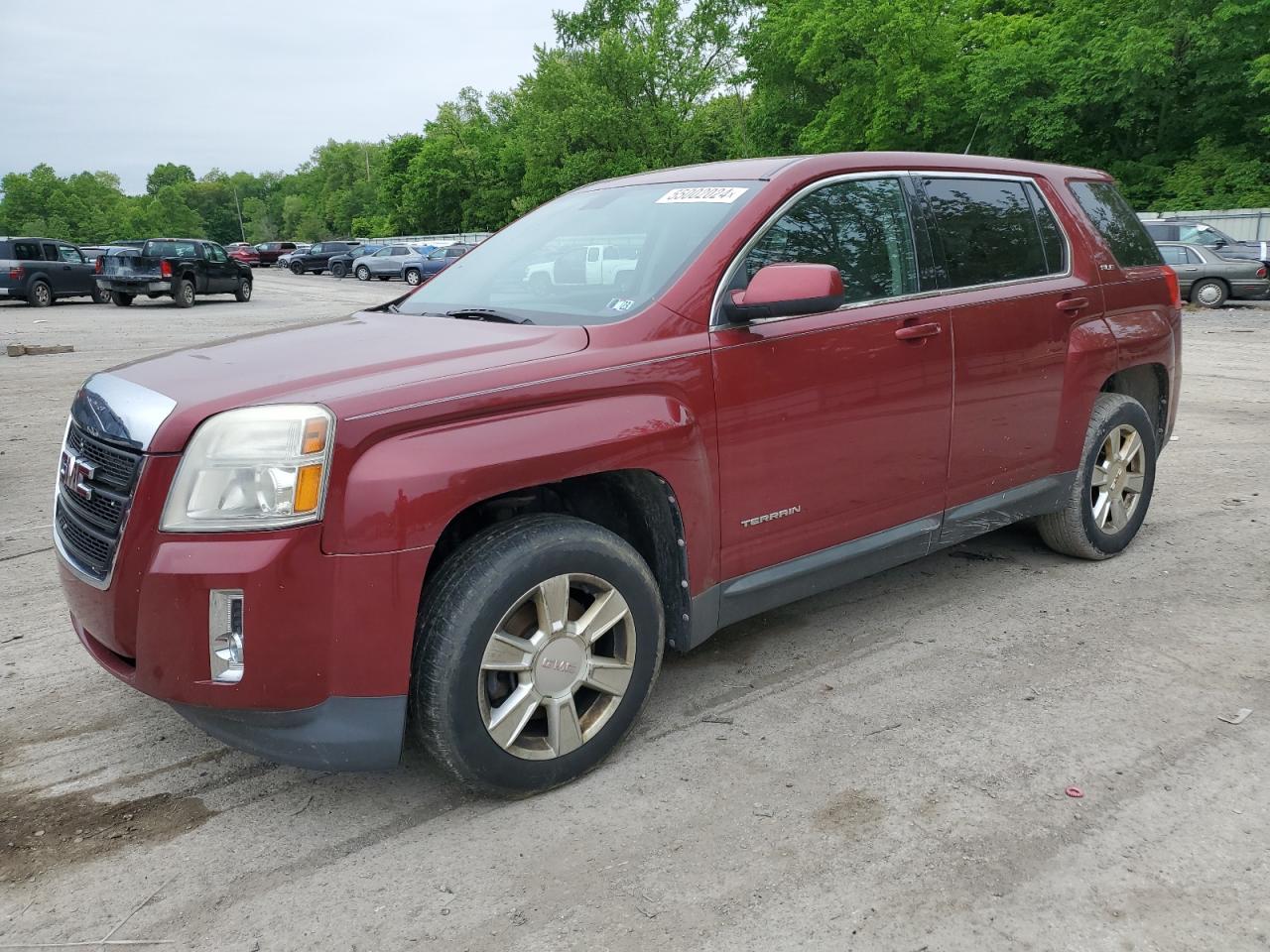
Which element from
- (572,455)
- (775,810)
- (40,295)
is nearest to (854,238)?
(572,455)

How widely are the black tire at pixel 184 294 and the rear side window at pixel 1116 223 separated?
2486 centimetres

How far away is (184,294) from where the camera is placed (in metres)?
25.8

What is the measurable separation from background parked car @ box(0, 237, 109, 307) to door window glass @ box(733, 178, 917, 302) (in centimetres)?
2553

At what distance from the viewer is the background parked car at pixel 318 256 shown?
53.0 m

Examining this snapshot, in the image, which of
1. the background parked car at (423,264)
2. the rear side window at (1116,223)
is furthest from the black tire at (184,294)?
the rear side window at (1116,223)

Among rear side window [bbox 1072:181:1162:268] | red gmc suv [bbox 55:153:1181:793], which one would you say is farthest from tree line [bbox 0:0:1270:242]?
red gmc suv [bbox 55:153:1181:793]

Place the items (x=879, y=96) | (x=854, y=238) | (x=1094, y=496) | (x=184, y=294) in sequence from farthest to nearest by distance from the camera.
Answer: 1. (x=879, y=96)
2. (x=184, y=294)
3. (x=1094, y=496)
4. (x=854, y=238)

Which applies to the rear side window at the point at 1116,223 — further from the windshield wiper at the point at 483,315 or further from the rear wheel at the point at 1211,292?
the rear wheel at the point at 1211,292

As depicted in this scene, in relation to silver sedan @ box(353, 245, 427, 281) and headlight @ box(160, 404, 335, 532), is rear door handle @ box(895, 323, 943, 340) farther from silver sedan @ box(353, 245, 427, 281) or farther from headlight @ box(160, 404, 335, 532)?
silver sedan @ box(353, 245, 427, 281)

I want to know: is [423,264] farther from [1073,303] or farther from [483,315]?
[483,315]

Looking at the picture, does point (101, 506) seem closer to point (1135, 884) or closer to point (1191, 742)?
point (1135, 884)

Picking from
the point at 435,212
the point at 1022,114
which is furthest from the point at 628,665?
the point at 435,212

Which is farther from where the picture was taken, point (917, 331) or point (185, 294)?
point (185, 294)

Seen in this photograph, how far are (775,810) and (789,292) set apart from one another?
60.3 inches
